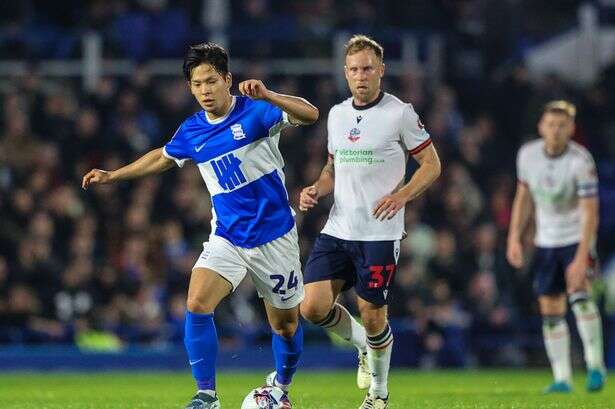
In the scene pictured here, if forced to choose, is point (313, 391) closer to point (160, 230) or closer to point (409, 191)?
point (409, 191)

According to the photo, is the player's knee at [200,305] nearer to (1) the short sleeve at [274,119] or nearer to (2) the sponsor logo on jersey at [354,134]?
(1) the short sleeve at [274,119]

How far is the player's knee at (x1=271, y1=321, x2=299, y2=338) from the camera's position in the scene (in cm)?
938

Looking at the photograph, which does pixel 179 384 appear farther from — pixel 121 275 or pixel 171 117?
pixel 171 117

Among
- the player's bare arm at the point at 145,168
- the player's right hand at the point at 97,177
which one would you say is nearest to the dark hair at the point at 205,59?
the player's bare arm at the point at 145,168

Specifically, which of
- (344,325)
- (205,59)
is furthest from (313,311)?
(205,59)

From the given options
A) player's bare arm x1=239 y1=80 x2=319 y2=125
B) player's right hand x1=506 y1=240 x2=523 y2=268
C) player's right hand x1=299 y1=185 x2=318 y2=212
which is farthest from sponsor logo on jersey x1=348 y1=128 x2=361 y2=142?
player's right hand x1=506 y1=240 x2=523 y2=268

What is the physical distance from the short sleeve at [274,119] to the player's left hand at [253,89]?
0.66 meters

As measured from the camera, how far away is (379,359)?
9.62 meters

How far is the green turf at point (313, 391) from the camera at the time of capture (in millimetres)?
10703

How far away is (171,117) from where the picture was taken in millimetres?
19031

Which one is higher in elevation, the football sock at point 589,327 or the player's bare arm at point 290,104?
the player's bare arm at point 290,104

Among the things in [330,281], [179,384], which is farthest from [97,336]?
[330,281]

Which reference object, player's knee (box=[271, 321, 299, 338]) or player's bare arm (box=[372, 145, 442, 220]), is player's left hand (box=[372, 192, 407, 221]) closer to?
player's bare arm (box=[372, 145, 442, 220])

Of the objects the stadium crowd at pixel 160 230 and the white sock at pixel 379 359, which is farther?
the stadium crowd at pixel 160 230
